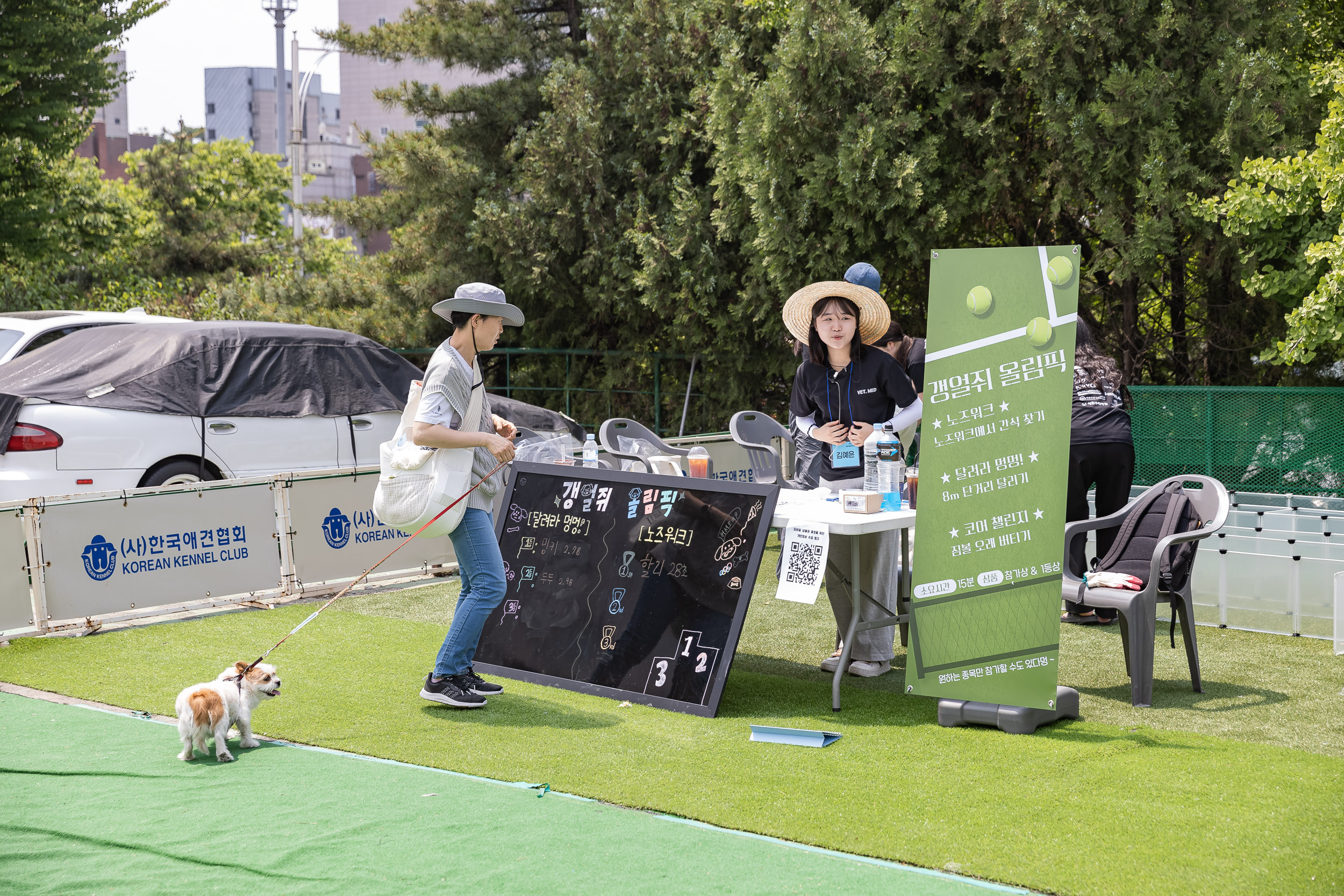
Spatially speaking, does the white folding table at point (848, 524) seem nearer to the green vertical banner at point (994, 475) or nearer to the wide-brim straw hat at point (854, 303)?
the green vertical banner at point (994, 475)

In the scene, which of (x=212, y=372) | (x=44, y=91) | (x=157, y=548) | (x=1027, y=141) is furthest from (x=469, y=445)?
(x=44, y=91)

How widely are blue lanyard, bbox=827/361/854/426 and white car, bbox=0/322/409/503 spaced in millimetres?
Result: 5003

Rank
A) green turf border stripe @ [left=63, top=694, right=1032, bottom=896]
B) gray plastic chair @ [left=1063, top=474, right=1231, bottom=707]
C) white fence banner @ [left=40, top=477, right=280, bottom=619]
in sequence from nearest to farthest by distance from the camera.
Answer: green turf border stripe @ [left=63, top=694, right=1032, bottom=896], gray plastic chair @ [left=1063, top=474, right=1231, bottom=707], white fence banner @ [left=40, top=477, right=280, bottom=619]

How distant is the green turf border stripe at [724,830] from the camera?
3.41 m

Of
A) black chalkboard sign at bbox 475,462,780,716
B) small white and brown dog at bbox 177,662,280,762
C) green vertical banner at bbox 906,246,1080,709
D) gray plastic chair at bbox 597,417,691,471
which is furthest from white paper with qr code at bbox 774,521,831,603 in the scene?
gray plastic chair at bbox 597,417,691,471

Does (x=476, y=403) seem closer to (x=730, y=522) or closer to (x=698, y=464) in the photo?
(x=730, y=522)

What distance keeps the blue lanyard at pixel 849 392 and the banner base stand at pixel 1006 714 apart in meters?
1.61

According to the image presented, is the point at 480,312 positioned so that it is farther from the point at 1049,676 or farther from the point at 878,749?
the point at 1049,676

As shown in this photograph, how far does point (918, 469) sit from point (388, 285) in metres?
15.4

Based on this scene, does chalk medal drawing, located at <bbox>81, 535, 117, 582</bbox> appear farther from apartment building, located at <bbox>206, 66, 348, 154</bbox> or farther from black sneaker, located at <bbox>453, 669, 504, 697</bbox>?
apartment building, located at <bbox>206, 66, 348, 154</bbox>

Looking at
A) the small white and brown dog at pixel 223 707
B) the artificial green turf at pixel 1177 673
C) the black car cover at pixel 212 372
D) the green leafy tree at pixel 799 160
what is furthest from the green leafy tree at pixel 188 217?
the small white and brown dog at pixel 223 707

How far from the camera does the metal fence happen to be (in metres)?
11.5

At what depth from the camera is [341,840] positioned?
3771 millimetres

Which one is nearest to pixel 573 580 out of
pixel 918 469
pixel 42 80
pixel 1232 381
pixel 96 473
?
pixel 918 469
